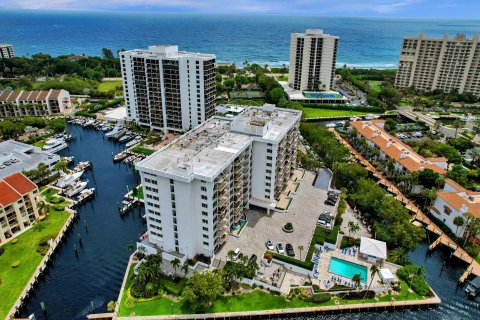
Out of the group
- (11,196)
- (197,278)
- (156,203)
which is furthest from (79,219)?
(197,278)

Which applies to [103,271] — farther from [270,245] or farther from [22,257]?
[270,245]

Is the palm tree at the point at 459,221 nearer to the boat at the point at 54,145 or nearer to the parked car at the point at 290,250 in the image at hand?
the parked car at the point at 290,250

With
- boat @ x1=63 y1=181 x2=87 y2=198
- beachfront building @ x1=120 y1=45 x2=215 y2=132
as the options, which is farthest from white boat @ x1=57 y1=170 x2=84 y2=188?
beachfront building @ x1=120 y1=45 x2=215 y2=132

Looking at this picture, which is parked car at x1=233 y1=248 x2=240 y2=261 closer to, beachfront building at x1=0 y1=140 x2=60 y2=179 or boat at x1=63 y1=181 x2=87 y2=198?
boat at x1=63 y1=181 x2=87 y2=198

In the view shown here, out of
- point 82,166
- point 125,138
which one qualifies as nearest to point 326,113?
point 125,138

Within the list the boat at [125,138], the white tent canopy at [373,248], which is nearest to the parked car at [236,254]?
the white tent canopy at [373,248]

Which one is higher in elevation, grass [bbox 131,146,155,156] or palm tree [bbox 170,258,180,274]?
palm tree [bbox 170,258,180,274]
